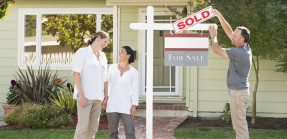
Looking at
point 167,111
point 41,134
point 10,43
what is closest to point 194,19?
point 41,134

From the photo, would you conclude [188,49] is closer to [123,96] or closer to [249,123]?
[123,96]

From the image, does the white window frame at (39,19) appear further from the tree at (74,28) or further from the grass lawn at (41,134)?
the grass lawn at (41,134)

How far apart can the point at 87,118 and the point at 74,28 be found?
18.9 feet

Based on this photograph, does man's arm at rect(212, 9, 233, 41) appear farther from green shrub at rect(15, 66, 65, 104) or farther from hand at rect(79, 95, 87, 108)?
green shrub at rect(15, 66, 65, 104)

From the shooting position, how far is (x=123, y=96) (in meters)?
5.39

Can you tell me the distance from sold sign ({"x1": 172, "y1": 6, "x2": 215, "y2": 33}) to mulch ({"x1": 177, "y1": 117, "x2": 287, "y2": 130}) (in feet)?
12.9

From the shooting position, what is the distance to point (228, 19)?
7.57m

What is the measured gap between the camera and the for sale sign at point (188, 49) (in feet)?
16.2

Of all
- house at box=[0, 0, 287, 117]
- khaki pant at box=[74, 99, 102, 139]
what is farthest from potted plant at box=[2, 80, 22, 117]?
khaki pant at box=[74, 99, 102, 139]

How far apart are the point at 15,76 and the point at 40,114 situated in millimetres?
2659

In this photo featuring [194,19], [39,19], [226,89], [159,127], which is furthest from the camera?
[39,19]

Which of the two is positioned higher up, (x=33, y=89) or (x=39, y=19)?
Answer: (x=39, y=19)

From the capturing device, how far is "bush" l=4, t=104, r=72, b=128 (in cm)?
802

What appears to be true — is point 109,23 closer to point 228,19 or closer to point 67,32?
point 67,32
